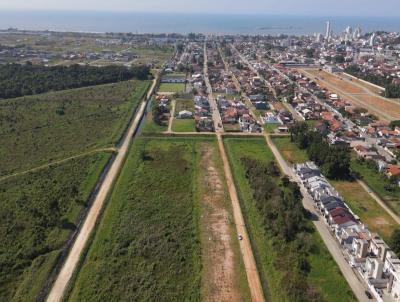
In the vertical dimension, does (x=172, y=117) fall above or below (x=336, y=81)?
below

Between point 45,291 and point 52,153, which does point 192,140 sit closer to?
point 52,153

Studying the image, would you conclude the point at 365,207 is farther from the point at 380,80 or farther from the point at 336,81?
the point at 336,81

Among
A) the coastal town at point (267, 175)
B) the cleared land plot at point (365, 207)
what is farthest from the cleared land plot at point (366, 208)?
the coastal town at point (267, 175)

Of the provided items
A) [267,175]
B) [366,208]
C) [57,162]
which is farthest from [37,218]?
[366,208]

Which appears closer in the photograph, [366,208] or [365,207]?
[366,208]

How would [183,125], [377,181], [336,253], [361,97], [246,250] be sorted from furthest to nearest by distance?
[361,97] < [183,125] < [377,181] < [246,250] < [336,253]

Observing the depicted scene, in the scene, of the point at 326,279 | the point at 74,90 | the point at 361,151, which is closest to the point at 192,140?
the point at 361,151
